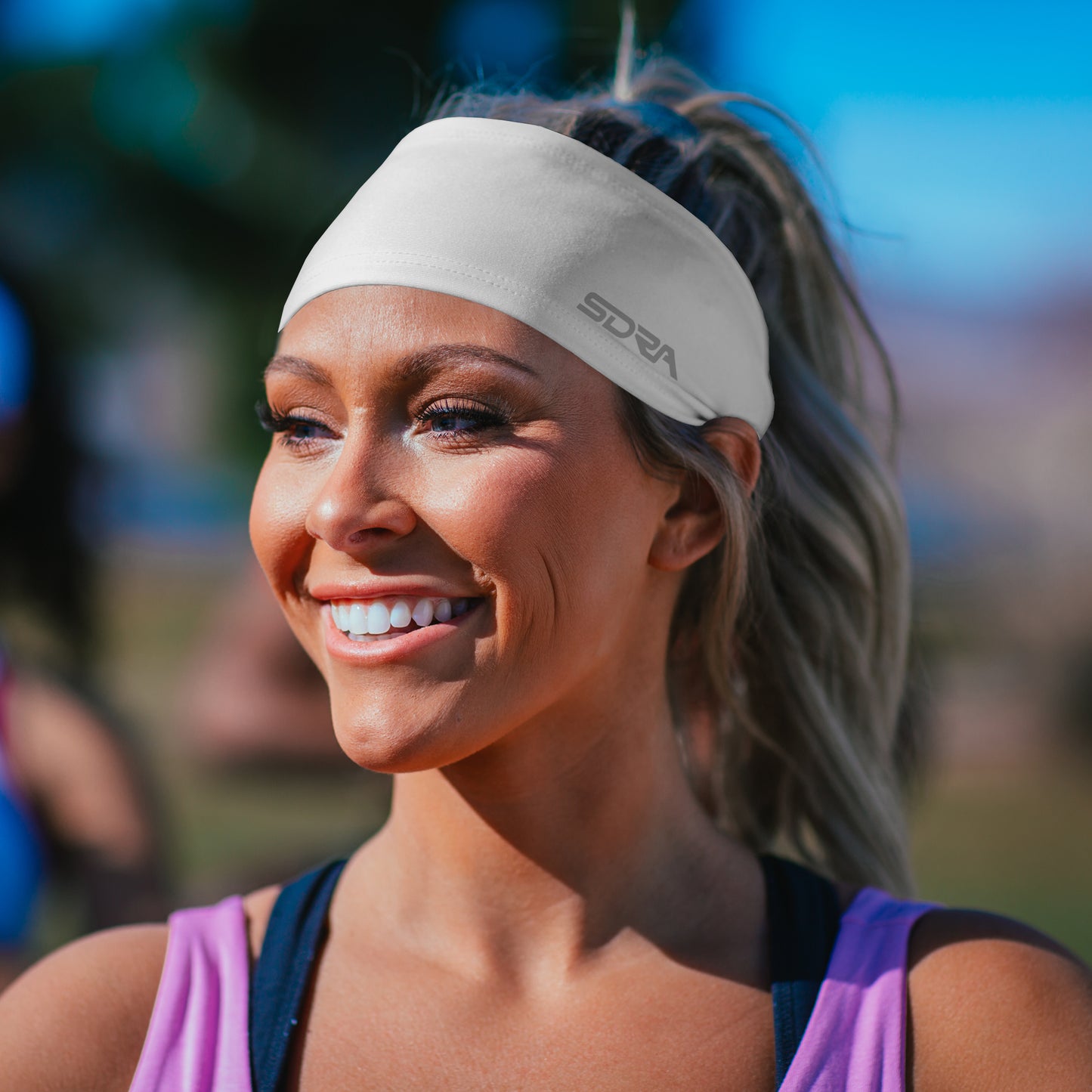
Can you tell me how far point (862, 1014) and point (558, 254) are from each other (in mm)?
1164

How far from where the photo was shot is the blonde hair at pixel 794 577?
236 centimetres

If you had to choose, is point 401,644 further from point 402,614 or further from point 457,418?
point 457,418

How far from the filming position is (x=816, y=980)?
1933mm

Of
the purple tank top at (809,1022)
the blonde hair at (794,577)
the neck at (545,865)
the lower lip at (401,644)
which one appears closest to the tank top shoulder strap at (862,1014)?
the purple tank top at (809,1022)

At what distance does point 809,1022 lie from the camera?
188 centimetres

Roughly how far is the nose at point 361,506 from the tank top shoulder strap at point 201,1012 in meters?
0.65

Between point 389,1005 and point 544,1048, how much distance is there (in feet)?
0.77

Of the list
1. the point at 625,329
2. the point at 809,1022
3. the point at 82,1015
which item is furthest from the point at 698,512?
the point at 82,1015

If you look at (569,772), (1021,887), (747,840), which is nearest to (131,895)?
(747,840)

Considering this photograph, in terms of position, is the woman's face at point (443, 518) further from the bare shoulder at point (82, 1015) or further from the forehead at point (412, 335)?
the bare shoulder at point (82, 1015)

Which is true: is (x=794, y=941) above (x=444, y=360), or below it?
below

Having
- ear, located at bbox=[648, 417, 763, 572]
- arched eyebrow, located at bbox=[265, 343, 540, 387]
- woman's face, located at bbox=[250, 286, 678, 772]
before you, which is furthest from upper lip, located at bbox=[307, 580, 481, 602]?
ear, located at bbox=[648, 417, 763, 572]

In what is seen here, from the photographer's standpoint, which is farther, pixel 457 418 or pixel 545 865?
pixel 545 865

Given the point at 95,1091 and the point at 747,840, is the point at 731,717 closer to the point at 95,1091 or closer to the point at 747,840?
the point at 747,840
